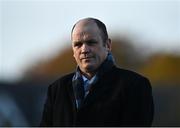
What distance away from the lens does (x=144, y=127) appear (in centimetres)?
157

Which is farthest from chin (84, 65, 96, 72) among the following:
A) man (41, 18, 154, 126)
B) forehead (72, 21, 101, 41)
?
forehead (72, 21, 101, 41)

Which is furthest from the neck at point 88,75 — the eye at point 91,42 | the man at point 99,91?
the eye at point 91,42

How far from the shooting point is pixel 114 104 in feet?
5.12

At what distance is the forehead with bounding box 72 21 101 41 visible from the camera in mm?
1590

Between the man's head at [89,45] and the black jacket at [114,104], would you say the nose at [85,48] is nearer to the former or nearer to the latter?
the man's head at [89,45]

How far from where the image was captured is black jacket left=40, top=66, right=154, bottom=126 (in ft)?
5.13

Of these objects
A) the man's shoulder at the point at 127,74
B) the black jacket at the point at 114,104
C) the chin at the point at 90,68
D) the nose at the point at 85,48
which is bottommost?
the black jacket at the point at 114,104

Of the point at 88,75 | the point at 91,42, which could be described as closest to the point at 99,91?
the point at 88,75

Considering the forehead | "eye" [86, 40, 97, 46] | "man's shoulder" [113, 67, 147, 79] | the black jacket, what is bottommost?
the black jacket

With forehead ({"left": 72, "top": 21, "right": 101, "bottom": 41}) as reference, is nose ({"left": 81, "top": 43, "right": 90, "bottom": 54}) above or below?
below

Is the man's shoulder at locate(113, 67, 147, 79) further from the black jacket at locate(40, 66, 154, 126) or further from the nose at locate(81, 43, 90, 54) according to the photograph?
the nose at locate(81, 43, 90, 54)

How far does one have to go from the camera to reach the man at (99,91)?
1.57m

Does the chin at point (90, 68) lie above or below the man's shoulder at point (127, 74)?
above

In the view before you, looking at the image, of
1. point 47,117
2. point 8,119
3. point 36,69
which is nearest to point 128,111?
point 47,117
